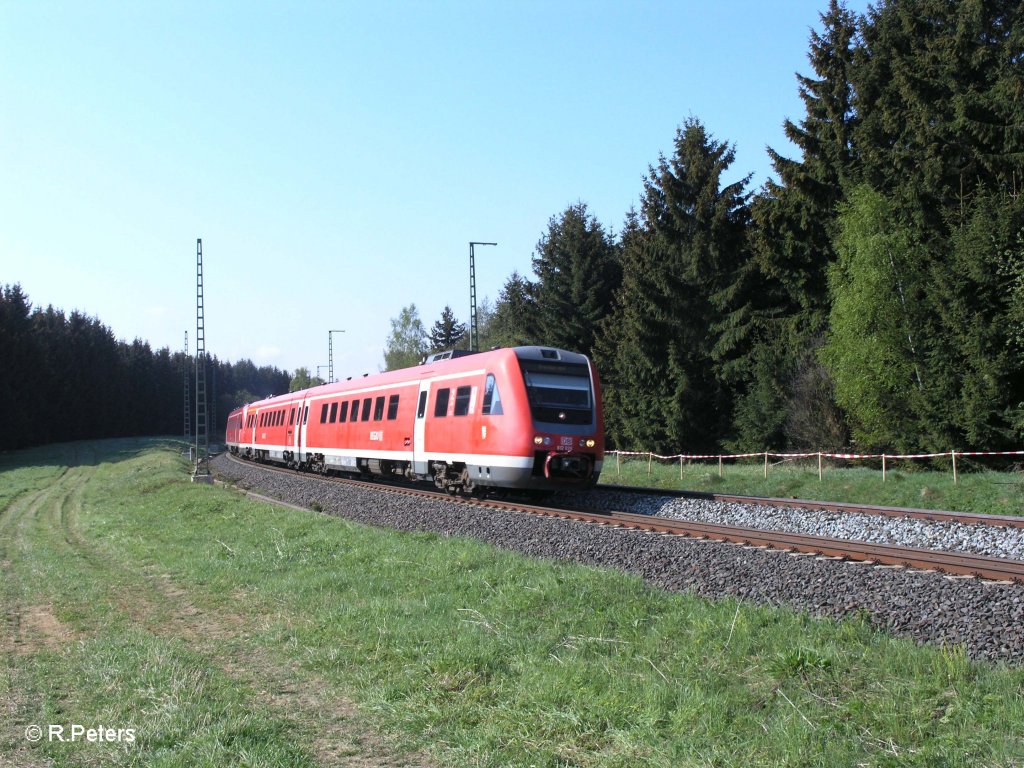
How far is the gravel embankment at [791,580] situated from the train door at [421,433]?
5.14 meters

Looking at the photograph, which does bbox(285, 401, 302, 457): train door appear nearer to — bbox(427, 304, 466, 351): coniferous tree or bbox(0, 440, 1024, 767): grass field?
bbox(0, 440, 1024, 767): grass field

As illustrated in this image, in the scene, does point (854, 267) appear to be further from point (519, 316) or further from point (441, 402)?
point (519, 316)

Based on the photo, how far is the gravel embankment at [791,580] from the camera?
20.9 feet

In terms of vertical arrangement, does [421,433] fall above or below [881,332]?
below

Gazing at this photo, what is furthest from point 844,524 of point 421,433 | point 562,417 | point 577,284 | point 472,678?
point 577,284

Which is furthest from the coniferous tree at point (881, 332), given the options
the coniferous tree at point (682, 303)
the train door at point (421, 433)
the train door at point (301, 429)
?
the train door at point (301, 429)

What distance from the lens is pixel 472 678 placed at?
597cm

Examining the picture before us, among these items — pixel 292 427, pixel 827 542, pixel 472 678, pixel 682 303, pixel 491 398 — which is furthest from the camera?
pixel 682 303

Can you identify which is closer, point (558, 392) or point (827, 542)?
point (827, 542)

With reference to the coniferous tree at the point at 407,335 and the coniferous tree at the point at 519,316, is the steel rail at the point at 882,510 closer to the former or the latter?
the coniferous tree at the point at 519,316

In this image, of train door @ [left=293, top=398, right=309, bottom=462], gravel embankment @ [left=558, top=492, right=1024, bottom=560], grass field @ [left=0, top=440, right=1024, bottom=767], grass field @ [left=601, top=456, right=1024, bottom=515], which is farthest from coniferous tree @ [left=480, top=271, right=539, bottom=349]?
grass field @ [left=0, top=440, right=1024, bottom=767]

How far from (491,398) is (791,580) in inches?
363

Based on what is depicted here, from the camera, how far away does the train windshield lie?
1628 cm

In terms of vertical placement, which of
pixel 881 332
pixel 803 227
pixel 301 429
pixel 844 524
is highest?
pixel 803 227
